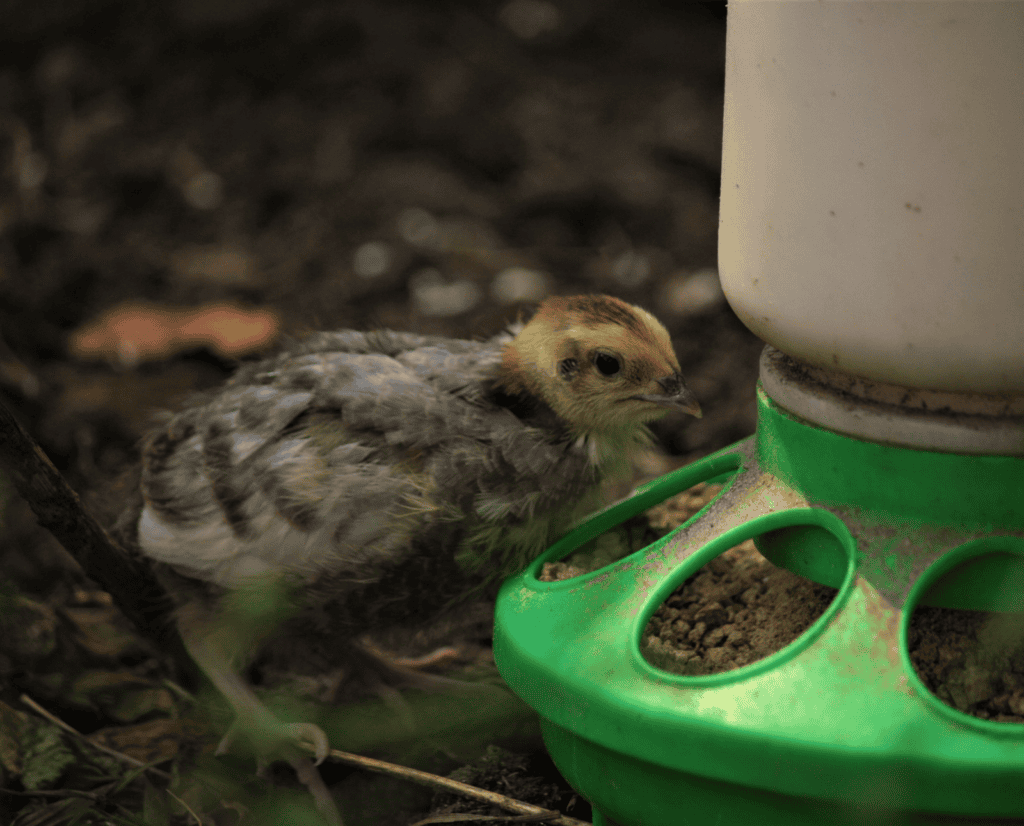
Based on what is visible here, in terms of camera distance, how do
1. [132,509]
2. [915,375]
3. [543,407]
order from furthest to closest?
1. [132,509]
2. [543,407]
3. [915,375]

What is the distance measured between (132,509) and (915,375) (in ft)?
6.32

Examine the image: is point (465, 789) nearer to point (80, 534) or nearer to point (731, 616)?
point (731, 616)

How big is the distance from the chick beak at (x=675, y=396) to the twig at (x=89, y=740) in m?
1.34

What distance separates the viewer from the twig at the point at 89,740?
7.96 feet

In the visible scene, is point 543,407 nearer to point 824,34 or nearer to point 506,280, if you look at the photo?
point 824,34

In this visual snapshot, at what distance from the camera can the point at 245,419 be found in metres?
2.51

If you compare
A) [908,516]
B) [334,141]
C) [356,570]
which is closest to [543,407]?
[356,570]

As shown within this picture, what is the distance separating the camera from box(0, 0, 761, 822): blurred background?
4.16 m

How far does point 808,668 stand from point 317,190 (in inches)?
174

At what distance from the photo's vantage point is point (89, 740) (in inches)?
98.6

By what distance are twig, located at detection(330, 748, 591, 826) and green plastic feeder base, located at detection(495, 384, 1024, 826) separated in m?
0.16

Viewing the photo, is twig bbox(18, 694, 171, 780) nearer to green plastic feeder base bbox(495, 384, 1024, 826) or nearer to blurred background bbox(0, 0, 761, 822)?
blurred background bbox(0, 0, 761, 822)

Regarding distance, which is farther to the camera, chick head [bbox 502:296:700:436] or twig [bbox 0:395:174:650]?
chick head [bbox 502:296:700:436]

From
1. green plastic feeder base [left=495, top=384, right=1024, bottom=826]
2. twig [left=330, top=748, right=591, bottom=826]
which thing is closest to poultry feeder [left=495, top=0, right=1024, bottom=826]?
green plastic feeder base [left=495, top=384, right=1024, bottom=826]
